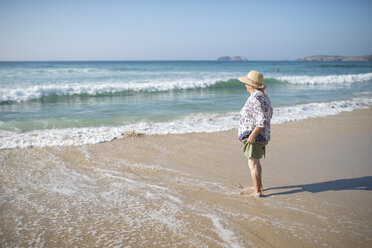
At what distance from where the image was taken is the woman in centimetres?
310

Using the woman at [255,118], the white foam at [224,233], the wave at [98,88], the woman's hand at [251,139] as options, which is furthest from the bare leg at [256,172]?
the wave at [98,88]

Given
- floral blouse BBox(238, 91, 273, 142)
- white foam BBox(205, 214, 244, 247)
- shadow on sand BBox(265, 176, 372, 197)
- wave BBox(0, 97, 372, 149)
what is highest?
floral blouse BBox(238, 91, 273, 142)

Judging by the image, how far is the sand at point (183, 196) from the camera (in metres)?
2.66

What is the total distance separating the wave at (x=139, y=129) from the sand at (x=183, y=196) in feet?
1.45

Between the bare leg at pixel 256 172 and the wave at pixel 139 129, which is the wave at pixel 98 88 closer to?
the wave at pixel 139 129

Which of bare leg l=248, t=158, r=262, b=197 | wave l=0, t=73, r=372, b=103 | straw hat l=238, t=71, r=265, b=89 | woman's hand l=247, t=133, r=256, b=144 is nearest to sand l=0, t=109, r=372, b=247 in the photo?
bare leg l=248, t=158, r=262, b=197

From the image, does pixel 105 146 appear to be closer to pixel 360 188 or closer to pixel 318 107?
pixel 360 188

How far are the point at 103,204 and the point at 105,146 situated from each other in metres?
2.55

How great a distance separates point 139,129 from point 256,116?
4483 millimetres

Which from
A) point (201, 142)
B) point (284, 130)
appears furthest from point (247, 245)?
point (284, 130)

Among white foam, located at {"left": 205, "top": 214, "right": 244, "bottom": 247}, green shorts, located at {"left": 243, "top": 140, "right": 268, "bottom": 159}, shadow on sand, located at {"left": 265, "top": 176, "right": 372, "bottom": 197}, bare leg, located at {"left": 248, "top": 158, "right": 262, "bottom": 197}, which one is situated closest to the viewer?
white foam, located at {"left": 205, "top": 214, "right": 244, "bottom": 247}

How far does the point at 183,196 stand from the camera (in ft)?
11.6

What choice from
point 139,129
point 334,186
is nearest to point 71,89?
point 139,129

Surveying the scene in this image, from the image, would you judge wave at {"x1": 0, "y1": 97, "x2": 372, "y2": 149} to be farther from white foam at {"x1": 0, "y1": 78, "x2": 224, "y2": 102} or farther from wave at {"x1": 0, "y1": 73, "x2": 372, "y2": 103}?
wave at {"x1": 0, "y1": 73, "x2": 372, "y2": 103}
